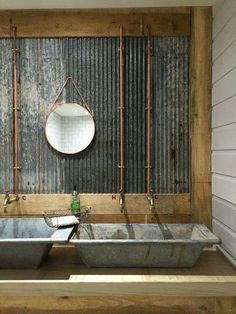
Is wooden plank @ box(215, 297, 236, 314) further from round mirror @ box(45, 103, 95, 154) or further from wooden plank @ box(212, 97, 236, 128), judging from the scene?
round mirror @ box(45, 103, 95, 154)

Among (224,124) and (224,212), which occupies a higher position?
(224,124)

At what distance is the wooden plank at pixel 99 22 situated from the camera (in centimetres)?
216

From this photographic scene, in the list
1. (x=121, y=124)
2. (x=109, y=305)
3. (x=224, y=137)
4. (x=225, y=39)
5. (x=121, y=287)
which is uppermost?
(x=225, y=39)

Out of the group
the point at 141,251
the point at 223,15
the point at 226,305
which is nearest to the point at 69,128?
the point at 141,251

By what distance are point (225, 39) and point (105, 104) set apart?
87cm

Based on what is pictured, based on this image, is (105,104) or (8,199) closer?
(8,199)

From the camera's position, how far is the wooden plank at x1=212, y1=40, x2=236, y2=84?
174 cm

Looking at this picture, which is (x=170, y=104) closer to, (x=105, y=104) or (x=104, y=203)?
(x=105, y=104)

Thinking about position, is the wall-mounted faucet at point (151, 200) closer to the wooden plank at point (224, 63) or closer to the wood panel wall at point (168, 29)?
the wood panel wall at point (168, 29)

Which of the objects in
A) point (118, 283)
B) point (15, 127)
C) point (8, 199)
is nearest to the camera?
point (118, 283)

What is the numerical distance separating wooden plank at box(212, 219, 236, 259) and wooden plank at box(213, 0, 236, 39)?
1241mm

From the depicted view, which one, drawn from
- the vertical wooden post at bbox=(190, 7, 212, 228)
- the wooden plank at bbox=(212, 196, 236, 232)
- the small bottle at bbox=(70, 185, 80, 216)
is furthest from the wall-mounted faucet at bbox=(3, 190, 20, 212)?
the wooden plank at bbox=(212, 196, 236, 232)

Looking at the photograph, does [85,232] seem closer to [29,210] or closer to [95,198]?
[95,198]

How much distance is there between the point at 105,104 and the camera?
219cm
